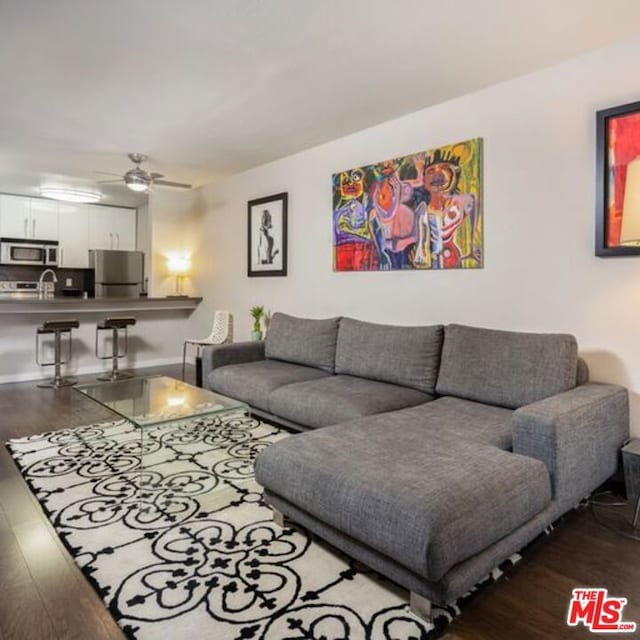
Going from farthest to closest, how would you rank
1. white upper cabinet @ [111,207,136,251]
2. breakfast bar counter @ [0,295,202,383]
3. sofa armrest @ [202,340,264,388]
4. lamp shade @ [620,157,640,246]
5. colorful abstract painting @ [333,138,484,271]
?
white upper cabinet @ [111,207,136,251] < breakfast bar counter @ [0,295,202,383] < sofa armrest @ [202,340,264,388] < colorful abstract painting @ [333,138,484,271] < lamp shade @ [620,157,640,246]

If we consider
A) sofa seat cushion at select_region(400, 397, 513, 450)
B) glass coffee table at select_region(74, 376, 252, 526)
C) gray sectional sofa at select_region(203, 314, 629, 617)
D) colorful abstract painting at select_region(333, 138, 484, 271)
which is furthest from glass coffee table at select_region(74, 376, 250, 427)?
colorful abstract painting at select_region(333, 138, 484, 271)

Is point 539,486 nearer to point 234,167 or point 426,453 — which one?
point 426,453

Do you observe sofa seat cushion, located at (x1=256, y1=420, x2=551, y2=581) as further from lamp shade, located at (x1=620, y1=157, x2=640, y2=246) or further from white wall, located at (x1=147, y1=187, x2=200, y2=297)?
white wall, located at (x1=147, y1=187, x2=200, y2=297)

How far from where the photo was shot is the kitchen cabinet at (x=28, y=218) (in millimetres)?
6277

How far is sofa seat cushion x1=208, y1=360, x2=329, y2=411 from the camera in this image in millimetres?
3275

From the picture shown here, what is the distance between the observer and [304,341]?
3.81 m

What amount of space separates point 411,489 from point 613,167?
7.00 feet

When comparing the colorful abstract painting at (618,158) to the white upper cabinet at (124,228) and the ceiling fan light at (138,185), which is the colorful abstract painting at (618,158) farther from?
the white upper cabinet at (124,228)

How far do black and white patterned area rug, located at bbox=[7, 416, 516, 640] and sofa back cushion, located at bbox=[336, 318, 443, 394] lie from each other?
994 millimetres

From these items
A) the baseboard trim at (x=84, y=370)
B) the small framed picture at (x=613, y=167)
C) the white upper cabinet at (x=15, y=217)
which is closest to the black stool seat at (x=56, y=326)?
the baseboard trim at (x=84, y=370)

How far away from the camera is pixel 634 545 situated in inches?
75.7

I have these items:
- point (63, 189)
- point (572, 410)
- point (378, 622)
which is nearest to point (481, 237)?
point (572, 410)

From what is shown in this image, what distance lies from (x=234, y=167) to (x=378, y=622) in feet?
15.2

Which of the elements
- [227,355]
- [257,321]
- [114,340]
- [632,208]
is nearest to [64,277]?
[114,340]
